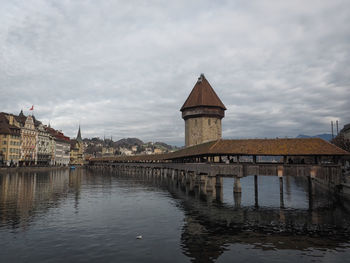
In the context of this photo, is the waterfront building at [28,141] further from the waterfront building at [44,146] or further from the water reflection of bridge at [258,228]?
the water reflection of bridge at [258,228]

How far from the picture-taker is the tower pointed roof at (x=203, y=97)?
55.0 metres

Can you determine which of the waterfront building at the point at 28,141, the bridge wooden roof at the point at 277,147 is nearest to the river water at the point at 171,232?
the bridge wooden roof at the point at 277,147

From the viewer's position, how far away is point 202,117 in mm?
54656

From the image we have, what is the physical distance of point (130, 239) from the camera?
47.1 ft

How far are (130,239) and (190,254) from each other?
365 cm

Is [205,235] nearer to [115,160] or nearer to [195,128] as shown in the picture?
[195,128]

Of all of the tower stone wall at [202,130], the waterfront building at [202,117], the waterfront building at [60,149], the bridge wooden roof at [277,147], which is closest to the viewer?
the bridge wooden roof at [277,147]

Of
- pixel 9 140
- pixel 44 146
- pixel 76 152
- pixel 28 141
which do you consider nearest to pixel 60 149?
pixel 44 146

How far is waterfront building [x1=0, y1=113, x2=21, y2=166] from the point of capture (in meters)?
74.3

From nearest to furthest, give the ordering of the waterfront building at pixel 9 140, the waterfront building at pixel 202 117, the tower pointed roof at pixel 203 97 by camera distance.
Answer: the waterfront building at pixel 202 117 → the tower pointed roof at pixel 203 97 → the waterfront building at pixel 9 140

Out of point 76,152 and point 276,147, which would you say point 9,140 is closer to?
point 76,152

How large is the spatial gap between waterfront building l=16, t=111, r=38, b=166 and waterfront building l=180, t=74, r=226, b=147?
53.9m

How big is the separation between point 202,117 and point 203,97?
4.14m

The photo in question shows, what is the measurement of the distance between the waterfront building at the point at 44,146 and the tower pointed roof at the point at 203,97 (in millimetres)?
62440
